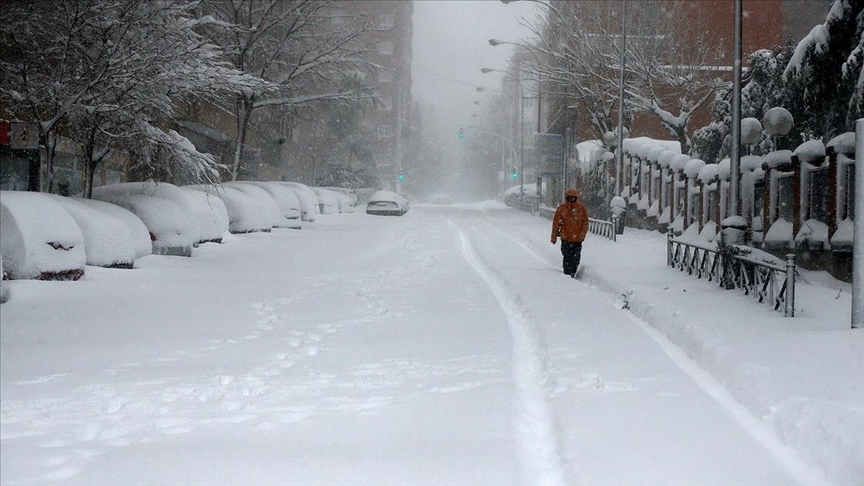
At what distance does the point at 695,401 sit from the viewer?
242 inches

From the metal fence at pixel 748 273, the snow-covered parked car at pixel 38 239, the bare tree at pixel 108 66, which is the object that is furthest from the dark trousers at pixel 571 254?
the snow-covered parked car at pixel 38 239

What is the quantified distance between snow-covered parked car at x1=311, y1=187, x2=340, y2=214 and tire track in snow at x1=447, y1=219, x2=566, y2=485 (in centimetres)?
2720

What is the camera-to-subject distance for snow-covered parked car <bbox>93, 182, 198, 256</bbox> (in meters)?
14.2

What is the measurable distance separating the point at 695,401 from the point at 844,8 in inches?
416

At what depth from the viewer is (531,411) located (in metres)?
5.83

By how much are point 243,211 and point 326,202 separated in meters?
17.4

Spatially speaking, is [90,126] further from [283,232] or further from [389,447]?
[389,447]

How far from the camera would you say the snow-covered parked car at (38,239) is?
30.8 ft

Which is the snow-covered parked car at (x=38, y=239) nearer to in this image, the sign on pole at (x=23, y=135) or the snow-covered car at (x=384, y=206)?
the sign on pole at (x=23, y=135)

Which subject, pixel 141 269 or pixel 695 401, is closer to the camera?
pixel 695 401

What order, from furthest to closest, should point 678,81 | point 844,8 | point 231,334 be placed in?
1. point 678,81
2. point 844,8
3. point 231,334

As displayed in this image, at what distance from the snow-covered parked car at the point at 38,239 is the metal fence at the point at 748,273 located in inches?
330

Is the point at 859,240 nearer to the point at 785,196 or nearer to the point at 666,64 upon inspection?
the point at 785,196

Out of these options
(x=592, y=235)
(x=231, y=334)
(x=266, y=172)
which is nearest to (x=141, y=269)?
(x=231, y=334)
